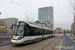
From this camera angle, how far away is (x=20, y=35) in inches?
415

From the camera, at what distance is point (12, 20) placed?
3479 inches

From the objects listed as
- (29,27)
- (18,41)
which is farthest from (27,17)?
(18,41)

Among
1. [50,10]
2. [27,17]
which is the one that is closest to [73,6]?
[50,10]

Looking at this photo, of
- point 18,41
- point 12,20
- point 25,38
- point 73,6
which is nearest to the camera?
point 18,41

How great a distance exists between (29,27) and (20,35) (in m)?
1.98

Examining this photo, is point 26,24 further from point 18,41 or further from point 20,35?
point 18,41

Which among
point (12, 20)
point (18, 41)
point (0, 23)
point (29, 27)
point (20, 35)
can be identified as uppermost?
point (12, 20)

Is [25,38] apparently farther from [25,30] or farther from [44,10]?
[44,10]

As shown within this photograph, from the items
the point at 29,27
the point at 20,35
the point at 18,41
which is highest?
the point at 29,27

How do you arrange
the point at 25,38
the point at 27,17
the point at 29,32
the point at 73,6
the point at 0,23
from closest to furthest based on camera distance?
the point at 25,38
the point at 29,32
the point at 73,6
the point at 27,17
the point at 0,23

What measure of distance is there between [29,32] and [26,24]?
1.26 metres

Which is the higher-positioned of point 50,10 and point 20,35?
point 50,10

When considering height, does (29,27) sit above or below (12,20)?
below

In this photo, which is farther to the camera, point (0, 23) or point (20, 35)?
point (0, 23)
